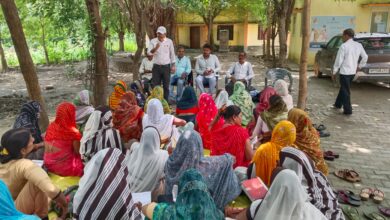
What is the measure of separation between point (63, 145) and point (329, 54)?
8.95 metres

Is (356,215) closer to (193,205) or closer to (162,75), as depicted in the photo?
(193,205)

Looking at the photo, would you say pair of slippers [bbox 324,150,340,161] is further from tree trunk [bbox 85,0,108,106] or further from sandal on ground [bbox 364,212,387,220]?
tree trunk [bbox 85,0,108,106]

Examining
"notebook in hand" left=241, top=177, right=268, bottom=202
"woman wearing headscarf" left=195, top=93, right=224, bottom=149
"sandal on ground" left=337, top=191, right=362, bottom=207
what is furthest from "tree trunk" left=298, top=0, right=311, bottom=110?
"notebook in hand" left=241, top=177, right=268, bottom=202

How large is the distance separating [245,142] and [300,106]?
9.11 ft

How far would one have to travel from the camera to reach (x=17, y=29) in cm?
532

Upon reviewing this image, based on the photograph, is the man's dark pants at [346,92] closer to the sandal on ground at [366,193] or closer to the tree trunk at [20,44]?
the sandal on ground at [366,193]

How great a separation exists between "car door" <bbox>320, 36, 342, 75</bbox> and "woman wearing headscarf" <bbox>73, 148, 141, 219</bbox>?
8943 millimetres

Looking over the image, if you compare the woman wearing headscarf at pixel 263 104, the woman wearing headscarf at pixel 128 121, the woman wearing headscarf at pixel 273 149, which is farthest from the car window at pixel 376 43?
the woman wearing headscarf at pixel 128 121

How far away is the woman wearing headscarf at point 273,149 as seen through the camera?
3.21 meters

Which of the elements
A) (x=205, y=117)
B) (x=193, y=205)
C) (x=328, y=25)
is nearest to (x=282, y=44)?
(x=328, y=25)

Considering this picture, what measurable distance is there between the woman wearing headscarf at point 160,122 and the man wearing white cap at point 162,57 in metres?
3.25

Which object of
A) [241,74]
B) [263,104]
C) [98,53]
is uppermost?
[98,53]

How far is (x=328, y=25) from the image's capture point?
13.8 meters

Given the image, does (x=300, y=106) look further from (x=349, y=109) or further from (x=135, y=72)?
(x=135, y=72)
